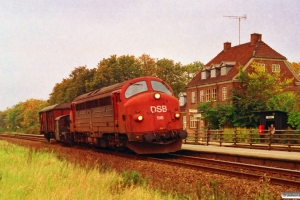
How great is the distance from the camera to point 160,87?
19.9 m

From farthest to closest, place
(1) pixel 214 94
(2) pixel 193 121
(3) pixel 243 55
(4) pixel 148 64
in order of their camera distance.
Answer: (4) pixel 148 64 < (2) pixel 193 121 < (1) pixel 214 94 < (3) pixel 243 55

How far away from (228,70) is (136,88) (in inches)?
1343

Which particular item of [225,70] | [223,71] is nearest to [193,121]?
[223,71]

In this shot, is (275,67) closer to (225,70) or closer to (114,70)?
(225,70)

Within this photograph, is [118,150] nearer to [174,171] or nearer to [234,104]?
[174,171]

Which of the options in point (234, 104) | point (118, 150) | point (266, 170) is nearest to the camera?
point (266, 170)

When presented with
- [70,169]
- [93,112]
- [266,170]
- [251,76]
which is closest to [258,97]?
[251,76]

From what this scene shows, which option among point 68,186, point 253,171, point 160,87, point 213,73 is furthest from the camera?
point 213,73

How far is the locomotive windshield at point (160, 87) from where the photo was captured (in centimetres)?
1973

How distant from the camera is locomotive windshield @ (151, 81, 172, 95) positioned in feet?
64.7

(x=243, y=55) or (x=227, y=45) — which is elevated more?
(x=227, y=45)

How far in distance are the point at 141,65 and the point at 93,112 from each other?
46525 millimetres

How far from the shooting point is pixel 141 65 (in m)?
69.4

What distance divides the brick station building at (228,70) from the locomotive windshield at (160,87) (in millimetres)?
28642
